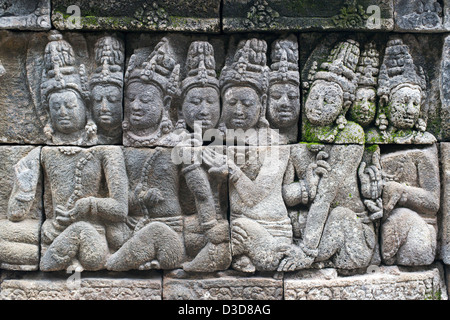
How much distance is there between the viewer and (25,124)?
156 inches

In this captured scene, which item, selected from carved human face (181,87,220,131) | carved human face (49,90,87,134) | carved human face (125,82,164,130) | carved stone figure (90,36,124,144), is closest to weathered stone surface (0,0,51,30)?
carved stone figure (90,36,124,144)

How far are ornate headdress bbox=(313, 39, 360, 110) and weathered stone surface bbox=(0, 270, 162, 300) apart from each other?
225cm

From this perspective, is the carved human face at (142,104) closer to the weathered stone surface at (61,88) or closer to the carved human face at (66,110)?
the weathered stone surface at (61,88)

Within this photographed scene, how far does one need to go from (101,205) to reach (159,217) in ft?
1.61

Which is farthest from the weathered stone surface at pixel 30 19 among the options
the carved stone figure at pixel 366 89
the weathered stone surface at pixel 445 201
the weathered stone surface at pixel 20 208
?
the weathered stone surface at pixel 445 201

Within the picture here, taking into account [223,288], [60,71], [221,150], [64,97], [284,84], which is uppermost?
[60,71]

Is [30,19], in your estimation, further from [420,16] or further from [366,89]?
[420,16]

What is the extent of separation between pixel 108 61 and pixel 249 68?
1.19m

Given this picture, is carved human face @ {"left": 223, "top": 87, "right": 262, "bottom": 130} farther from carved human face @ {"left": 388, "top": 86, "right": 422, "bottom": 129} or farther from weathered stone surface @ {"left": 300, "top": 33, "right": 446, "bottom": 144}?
carved human face @ {"left": 388, "top": 86, "right": 422, "bottom": 129}

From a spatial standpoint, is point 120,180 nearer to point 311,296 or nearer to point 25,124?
point 25,124

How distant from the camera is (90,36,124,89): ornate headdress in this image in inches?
149

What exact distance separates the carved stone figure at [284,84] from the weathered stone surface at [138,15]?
1.94 feet

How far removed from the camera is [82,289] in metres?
3.80

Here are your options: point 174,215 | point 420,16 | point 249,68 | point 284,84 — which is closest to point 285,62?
point 284,84
